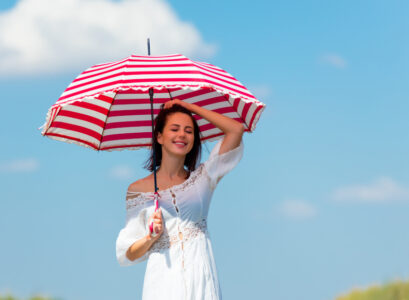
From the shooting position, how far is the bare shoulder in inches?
174

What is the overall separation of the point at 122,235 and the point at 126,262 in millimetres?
210

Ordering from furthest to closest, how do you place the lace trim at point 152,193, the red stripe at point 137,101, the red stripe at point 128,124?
the red stripe at point 128,124 < the red stripe at point 137,101 < the lace trim at point 152,193

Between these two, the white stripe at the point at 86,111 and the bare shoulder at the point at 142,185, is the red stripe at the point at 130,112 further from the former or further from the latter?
the bare shoulder at the point at 142,185

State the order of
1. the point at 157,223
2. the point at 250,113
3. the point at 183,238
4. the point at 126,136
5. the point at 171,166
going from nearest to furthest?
1. the point at 157,223
2. the point at 183,238
3. the point at 171,166
4. the point at 250,113
5. the point at 126,136

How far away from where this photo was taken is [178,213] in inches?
166

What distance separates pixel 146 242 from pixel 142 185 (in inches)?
19.5

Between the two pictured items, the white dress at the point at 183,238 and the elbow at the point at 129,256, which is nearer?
the white dress at the point at 183,238

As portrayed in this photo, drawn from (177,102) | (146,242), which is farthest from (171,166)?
(146,242)

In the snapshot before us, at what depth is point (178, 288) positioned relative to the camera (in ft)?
13.4

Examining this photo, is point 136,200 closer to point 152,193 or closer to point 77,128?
point 152,193

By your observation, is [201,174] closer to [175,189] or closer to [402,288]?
[175,189]

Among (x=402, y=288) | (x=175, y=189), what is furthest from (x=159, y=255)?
(x=402, y=288)

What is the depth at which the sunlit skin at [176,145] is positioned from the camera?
4.21m

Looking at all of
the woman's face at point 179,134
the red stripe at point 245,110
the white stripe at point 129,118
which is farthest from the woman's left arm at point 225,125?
the white stripe at point 129,118
